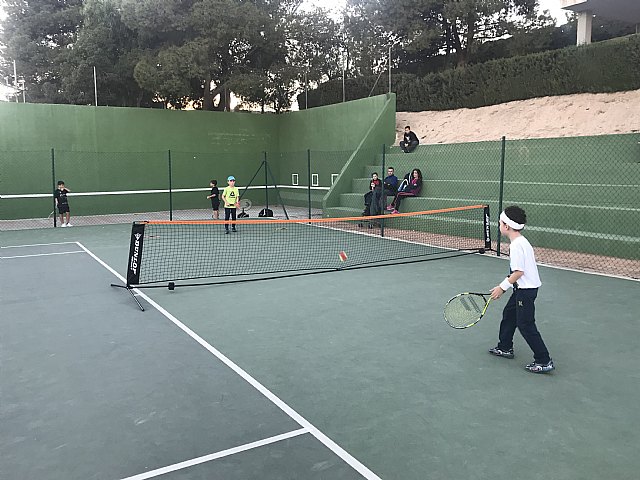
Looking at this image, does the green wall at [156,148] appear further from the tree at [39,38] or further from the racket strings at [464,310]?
the racket strings at [464,310]

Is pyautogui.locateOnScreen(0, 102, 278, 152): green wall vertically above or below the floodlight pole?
below

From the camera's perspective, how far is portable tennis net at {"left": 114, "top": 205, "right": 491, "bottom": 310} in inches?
344

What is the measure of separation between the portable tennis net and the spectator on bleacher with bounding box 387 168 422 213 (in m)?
0.40

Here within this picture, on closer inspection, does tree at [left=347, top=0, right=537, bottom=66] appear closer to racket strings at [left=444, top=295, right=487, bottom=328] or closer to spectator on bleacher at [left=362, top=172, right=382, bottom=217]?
spectator on bleacher at [left=362, top=172, right=382, bottom=217]

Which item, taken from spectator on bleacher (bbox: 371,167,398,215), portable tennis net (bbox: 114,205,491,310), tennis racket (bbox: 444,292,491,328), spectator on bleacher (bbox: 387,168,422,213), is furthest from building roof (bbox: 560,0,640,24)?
tennis racket (bbox: 444,292,491,328)

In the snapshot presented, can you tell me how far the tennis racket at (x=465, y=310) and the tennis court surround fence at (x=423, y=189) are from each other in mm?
4908

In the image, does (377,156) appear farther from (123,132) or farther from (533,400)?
(533,400)

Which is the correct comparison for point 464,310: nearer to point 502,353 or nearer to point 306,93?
point 502,353

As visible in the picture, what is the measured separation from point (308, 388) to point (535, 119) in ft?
47.4

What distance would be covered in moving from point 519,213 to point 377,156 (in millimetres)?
13467

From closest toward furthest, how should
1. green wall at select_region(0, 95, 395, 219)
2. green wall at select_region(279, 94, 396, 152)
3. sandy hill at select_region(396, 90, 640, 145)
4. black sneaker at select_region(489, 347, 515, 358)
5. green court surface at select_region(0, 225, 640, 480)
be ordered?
green court surface at select_region(0, 225, 640, 480) < black sneaker at select_region(489, 347, 515, 358) < sandy hill at select_region(396, 90, 640, 145) < green wall at select_region(0, 95, 395, 219) < green wall at select_region(279, 94, 396, 152)

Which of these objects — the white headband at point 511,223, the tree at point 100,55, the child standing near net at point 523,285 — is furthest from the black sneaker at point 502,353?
the tree at point 100,55

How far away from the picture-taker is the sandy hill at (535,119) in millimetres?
14498

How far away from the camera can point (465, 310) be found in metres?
4.80
